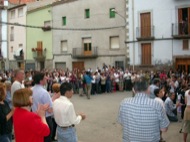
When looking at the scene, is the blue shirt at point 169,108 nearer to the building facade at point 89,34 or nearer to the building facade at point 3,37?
the building facade at point 89,34

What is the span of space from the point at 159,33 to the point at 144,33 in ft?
4.38

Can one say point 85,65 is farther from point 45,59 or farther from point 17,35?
point 17,35

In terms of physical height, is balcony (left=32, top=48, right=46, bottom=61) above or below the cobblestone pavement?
above

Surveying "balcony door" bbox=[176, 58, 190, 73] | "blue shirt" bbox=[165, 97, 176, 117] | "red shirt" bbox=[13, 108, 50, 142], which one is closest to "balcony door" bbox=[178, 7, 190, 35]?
"balcony door" bbox=[176, 58, 190, 73]

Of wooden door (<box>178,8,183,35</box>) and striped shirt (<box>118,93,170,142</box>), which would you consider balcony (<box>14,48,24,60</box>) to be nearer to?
wooden door (<box>178,8,183,35</box>)

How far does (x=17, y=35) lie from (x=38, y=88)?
3692 cm

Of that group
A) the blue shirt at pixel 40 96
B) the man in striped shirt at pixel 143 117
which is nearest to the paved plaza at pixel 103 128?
the blue shirt at pixel 40 96

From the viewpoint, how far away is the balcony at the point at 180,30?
82.4 feet

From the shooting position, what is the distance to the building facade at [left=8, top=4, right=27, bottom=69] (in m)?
40.9

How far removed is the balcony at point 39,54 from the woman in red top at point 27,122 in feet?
111

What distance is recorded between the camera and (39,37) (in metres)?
38.4

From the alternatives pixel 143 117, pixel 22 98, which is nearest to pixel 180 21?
pixel 143 117

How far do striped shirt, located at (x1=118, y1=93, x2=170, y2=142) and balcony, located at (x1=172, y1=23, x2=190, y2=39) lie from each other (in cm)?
2166

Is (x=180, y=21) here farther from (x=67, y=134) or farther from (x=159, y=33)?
(x=67, y=134)
